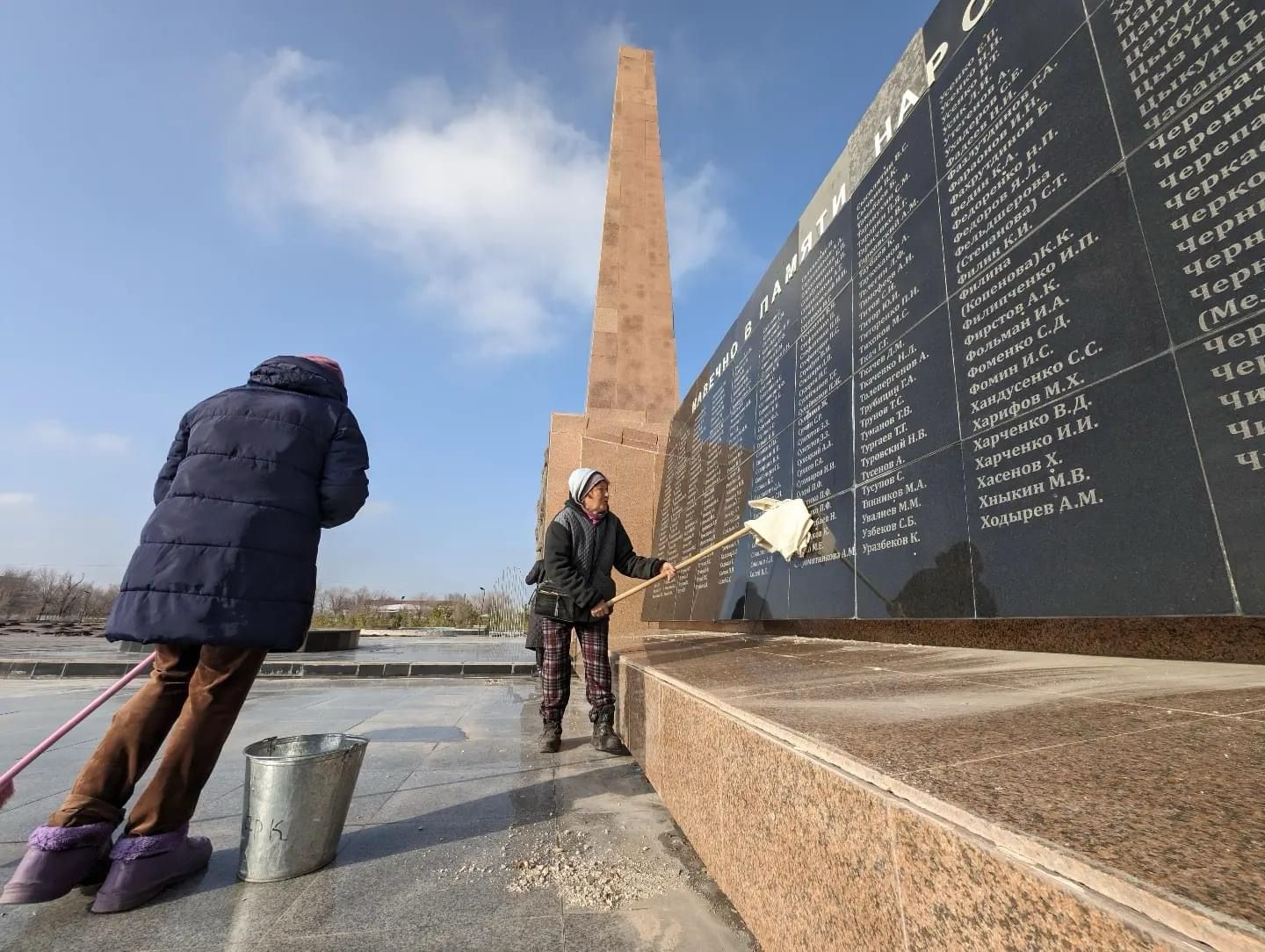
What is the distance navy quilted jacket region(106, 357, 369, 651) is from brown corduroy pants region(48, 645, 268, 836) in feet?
0.44

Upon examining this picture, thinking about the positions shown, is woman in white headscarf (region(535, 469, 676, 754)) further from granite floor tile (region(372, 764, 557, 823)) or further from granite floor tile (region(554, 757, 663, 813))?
granite floor tile (region(372, 764, 557, 823))

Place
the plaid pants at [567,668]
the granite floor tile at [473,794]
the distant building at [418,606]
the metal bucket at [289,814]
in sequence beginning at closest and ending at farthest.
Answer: the metal bucket at [289,814] → the granite floor tile at [473,794] → the plaid pants at [567,668] → the distant building at [418,606]

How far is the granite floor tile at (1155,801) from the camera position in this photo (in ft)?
1.91

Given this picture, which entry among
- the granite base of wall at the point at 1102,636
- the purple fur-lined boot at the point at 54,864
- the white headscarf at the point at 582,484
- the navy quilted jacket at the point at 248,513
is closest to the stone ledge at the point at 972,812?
the granite base of wall at the point at 1102,636

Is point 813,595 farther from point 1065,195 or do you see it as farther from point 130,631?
point 130,631

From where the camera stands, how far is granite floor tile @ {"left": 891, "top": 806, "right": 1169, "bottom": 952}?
61 cm

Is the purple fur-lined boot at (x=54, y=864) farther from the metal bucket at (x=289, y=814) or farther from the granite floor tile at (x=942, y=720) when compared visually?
the granite floor tile at (x=942, y=720)

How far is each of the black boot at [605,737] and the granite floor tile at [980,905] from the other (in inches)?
112

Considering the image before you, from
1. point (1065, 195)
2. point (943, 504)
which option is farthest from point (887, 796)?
point (1065, 195)

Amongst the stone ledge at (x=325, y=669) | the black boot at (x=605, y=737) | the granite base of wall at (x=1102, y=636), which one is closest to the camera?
the granite base of wall at (x=1102, y=636)

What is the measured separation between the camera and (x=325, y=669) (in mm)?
8680

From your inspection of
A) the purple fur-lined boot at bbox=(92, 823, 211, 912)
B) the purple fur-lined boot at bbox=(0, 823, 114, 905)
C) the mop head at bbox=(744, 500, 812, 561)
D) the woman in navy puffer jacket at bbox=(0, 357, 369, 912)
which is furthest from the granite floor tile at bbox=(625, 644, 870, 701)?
the purple fur-lined boot at bbox=(0, 823, 114, 905)

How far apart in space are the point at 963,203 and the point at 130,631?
394 centimetres

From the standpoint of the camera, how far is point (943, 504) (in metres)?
2.80
